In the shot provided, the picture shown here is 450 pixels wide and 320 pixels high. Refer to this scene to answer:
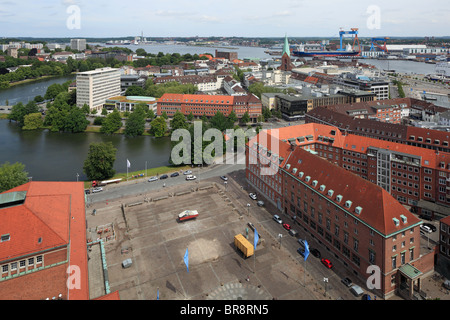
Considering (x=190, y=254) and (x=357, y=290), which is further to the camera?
(x=190, y=254)

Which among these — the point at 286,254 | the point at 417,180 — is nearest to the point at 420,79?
the point at 417,180

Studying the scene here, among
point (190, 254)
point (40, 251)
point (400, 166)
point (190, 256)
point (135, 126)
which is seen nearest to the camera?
point (40, 251)

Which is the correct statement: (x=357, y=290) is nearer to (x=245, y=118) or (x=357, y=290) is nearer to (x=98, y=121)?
(x=245, y=118)

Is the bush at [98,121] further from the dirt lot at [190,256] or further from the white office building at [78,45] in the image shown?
the white office building at [78,45]

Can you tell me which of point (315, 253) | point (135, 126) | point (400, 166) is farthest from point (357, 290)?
point (135, 126)
